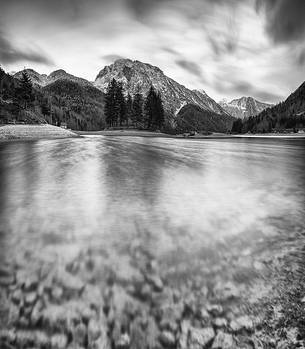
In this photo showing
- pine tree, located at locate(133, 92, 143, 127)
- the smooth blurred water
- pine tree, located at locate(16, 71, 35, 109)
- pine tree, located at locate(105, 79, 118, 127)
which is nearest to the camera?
the smooth blurred water

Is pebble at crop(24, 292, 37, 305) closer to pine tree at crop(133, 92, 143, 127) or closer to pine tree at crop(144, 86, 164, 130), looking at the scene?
pine tree at crop(144, 86, 164, 130)

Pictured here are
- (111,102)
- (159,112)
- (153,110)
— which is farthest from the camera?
(111,102)

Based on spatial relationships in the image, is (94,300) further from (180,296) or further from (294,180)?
(294,180)

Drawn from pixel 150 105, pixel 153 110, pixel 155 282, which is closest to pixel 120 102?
pixel 150 105

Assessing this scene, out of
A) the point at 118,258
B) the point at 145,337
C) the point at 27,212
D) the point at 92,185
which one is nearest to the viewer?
the point at 145,337

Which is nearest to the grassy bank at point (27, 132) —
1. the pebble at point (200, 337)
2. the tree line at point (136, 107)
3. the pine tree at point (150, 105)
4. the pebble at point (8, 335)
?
the tree line at point (136, 107)

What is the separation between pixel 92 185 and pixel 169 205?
3.48 metres

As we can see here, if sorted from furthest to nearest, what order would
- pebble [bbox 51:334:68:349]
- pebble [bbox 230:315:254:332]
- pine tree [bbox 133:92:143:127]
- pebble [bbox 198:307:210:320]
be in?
pine tree [bbox 133:92:143:127] < pebble [bbox 198:307:210:320] < pebble [bbox 230:315:254:332] < pebble [bbox 51:334:68:349]

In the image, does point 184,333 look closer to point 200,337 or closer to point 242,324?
point 200,337

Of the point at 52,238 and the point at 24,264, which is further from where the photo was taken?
the point at 52,238

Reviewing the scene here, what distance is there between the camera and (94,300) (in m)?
2.80

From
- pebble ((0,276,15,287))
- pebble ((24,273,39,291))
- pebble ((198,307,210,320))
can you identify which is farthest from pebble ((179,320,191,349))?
pebble ((0,276,15,287))

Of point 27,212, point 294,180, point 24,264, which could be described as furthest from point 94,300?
point 294,180

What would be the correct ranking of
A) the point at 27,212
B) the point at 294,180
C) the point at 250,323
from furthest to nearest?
the point at 294,180 < the point at 27,212 < the point at 250,323
